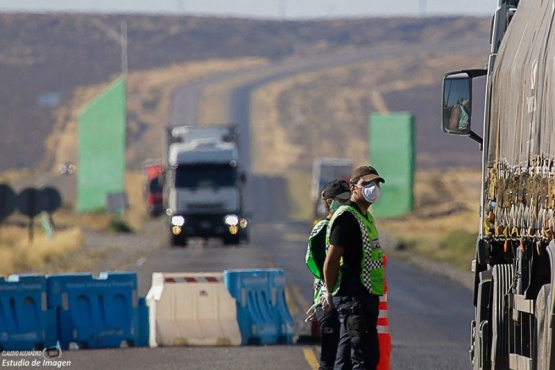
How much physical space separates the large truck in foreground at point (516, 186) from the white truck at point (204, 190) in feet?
94.1

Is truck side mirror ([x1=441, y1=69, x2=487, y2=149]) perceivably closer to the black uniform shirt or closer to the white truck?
the black uniform shirt

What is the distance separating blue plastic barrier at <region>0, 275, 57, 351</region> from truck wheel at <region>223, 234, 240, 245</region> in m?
26.1

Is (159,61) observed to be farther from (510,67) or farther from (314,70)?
(510,67)

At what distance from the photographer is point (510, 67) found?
10.5 meters

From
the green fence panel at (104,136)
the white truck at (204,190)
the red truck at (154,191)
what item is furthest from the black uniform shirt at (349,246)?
the red truck at (154,191)

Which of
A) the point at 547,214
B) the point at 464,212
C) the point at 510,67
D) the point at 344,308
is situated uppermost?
the point at 510,67

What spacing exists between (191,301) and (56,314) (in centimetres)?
158

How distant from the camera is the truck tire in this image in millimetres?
8234

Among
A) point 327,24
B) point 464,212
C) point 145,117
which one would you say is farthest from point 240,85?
point 464,212

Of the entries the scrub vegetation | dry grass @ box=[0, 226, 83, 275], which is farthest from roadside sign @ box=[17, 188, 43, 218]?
the scrub vegetation

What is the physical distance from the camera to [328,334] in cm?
1134

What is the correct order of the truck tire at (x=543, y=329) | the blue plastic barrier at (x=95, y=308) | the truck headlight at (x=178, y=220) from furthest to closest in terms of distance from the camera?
the truck headlight at (x=178, y=220) → the blue plastic barrier at (x=95, y=308) → the truck tire at (x=543, y=329)

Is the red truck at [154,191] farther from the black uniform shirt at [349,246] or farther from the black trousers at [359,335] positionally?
the black uniform shirt at [349,246]

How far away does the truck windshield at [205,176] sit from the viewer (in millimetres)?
40625
